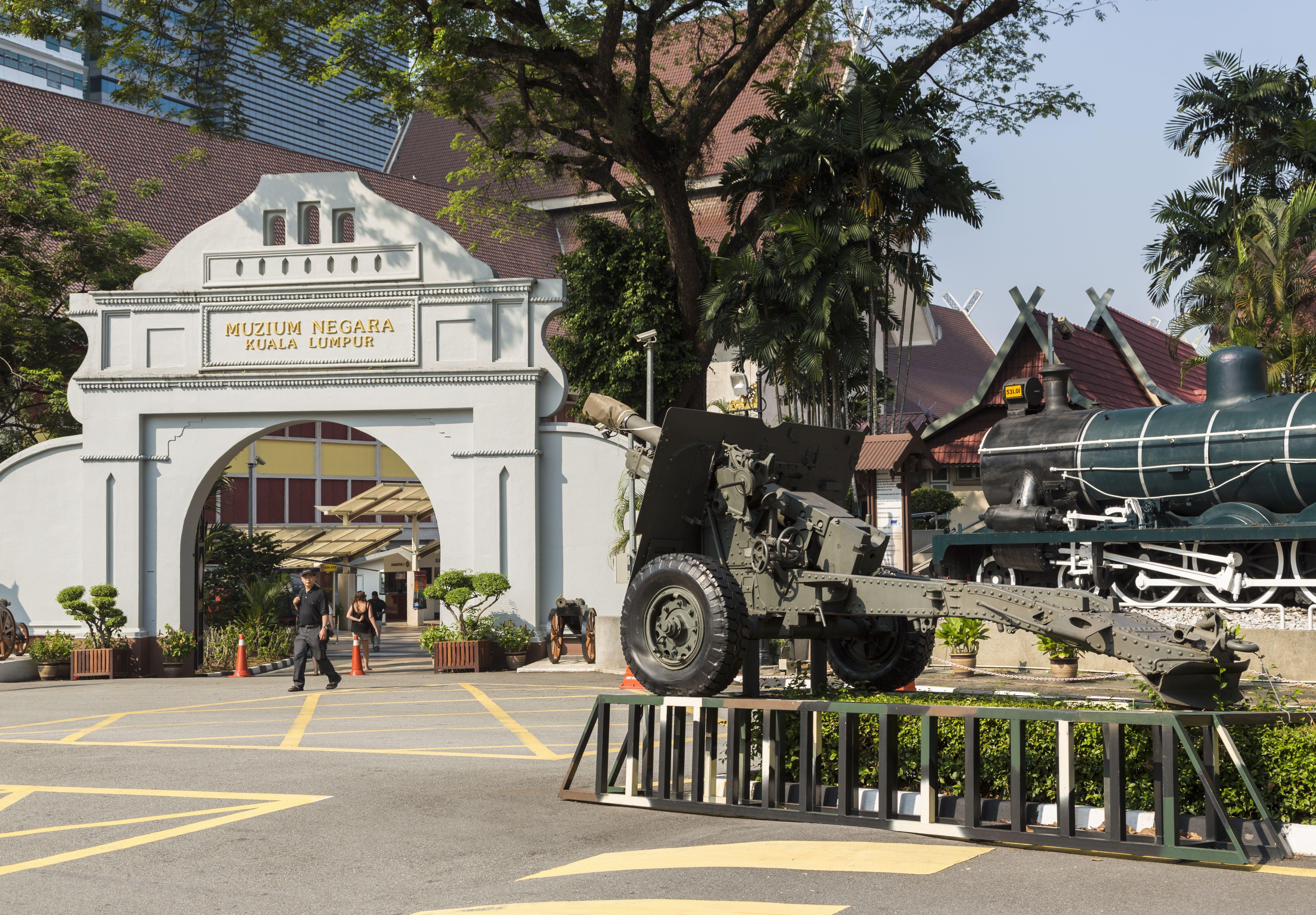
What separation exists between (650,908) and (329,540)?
3845 cm

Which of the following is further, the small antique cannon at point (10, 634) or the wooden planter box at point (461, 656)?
the small antique cannon at point (10, 634)

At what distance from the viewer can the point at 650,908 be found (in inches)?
250

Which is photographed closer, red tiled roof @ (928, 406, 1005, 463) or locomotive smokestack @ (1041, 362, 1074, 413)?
locomotive smokestack @ (1041, 362, 1074, 413)

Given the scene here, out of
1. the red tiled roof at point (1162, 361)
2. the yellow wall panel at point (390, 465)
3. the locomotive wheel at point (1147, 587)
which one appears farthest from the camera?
the yellow wall panel at point (390, 465)

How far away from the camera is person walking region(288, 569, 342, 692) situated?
57.9ft

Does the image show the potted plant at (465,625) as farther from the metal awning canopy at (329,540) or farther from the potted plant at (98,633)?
the metal awning canopy at (329,540)

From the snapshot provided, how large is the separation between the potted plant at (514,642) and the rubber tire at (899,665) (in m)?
12.1

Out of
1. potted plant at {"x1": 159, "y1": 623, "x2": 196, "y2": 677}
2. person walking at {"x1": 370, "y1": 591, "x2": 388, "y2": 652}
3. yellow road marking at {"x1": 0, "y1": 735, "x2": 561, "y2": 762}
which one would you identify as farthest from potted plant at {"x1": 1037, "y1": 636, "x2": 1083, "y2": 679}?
person walking at {"x1": 370, "y1": 591, "x2": 388, "y2": 652}

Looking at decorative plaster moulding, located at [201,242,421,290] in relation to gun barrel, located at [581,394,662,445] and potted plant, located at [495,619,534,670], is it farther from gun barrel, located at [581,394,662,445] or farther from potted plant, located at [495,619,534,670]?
gun barrel, located at [581,394,662,445]

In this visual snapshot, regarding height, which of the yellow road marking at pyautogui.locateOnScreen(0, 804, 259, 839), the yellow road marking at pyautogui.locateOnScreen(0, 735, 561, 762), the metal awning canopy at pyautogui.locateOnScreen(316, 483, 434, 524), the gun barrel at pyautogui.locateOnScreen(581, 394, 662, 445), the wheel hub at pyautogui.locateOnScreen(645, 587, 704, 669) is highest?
the gun barrel at pyautogui.locateOnScreen(581, 394, 662, 445)

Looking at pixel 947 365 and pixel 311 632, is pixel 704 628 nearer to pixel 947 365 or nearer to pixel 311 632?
pixel 311 632

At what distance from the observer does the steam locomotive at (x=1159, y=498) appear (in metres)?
16.3

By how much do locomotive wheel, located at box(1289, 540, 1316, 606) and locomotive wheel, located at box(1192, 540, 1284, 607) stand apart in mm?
115

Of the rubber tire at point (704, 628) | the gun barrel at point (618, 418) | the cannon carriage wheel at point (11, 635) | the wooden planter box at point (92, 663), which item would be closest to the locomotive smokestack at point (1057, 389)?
the gun barrel at point (618, 418)
